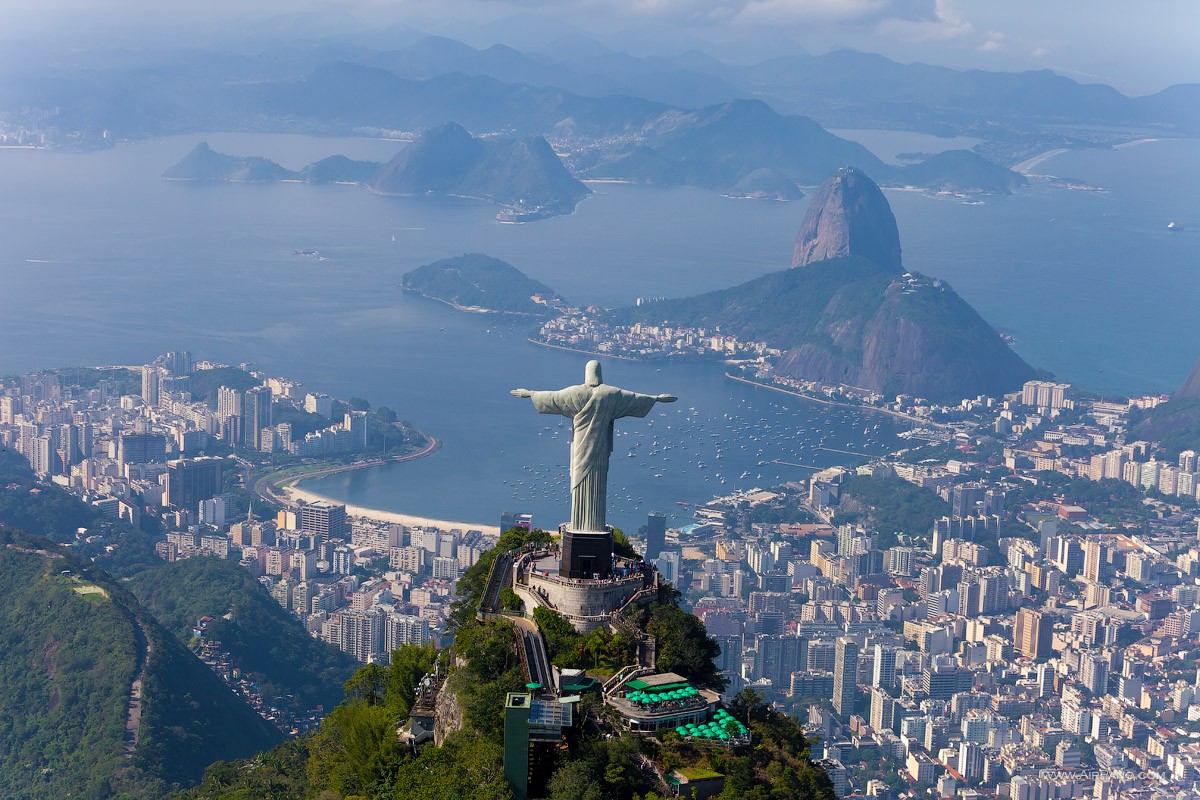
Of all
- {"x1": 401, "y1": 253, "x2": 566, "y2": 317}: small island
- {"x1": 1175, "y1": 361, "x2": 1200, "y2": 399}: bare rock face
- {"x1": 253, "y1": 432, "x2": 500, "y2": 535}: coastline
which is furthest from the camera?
{"x1": 401, "y1": 253, "x2": 566, "y2": 317}: small island

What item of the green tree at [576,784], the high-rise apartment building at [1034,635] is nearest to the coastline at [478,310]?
the high-rise apartment building at [1034,635]

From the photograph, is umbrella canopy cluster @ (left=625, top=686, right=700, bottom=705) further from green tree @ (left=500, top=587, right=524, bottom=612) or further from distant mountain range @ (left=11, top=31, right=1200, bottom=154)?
distant mountain range @ (left=11, top=31, right=1200, bottom=154)

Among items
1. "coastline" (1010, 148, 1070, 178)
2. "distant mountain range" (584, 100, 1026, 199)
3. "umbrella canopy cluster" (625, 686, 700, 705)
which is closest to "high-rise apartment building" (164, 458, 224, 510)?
"umbrella canopy cluster" (625, 686, 700, 705)

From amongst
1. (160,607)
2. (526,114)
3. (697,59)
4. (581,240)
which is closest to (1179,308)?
(581,240)

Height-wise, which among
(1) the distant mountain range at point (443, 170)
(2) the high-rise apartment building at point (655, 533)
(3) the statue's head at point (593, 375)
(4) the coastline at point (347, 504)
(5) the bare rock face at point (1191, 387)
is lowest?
(4) the coastline at point (347, 504)

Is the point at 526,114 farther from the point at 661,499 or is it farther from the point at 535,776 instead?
the point at 535,776

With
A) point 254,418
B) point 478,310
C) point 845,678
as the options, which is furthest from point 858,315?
point 845,678

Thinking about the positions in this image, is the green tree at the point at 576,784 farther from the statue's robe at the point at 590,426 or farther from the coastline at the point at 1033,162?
the coastline at the point at 1033,162
